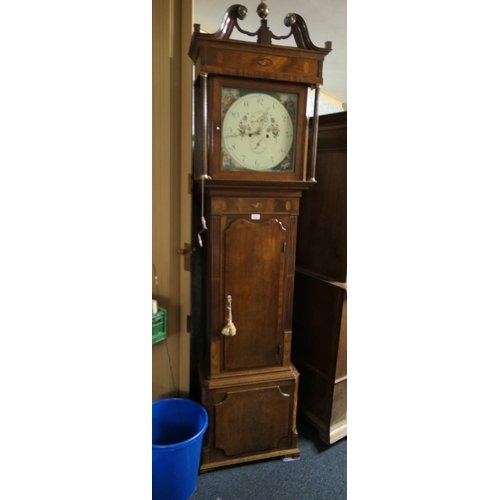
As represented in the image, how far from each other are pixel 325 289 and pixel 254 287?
417mm

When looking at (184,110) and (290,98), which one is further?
(184,110)

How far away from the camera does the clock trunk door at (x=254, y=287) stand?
1.31 metres

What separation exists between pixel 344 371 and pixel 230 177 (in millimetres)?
1033

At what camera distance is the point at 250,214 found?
130 centimetres

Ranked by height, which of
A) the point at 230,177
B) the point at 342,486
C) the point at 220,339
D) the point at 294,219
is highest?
the point at 230,177

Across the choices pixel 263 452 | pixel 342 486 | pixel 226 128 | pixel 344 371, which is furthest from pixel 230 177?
pixel 342 486

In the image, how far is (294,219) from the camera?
1.36 metres

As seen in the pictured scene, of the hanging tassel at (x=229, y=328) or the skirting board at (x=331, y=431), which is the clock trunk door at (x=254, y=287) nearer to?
the hanging tassel at (x=229, y=328)

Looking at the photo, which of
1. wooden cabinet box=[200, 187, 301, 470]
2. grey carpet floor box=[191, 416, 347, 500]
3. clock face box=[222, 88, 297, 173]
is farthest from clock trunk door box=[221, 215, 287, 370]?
grey carpet floor box=[191, 416, 347, 500]

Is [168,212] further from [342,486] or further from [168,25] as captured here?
[342,486]

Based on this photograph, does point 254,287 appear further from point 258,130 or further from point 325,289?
point 258,130

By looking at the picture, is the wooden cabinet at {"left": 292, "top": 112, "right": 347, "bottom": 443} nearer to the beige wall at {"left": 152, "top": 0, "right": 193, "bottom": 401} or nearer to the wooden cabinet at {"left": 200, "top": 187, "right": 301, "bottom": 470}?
the wooden cabinet at {"left": 200, "top": 187, "right": 301, "bottom": 470}

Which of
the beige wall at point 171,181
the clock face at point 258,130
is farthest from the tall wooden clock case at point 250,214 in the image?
the beige wall at point 171,181

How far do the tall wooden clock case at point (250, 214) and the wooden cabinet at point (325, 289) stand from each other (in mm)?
238
